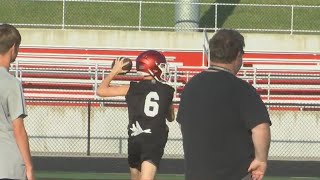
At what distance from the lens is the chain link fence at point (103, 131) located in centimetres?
2038

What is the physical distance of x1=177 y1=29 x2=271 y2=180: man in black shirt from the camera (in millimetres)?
5723

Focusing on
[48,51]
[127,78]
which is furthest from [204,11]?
[127,78]

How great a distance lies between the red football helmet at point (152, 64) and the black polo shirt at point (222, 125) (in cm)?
308

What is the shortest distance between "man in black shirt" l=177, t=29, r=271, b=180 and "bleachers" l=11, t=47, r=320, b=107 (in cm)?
1583

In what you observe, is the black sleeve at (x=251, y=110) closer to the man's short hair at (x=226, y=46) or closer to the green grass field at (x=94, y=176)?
the man's short hair at (x=226, y=46)

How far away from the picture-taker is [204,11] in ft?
119

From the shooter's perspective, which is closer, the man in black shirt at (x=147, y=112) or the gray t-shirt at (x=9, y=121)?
the gray t-shirt at (x=9, y=121)

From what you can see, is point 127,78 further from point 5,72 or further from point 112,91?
point 5,72

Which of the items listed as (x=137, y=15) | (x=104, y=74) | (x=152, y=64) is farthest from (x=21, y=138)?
(x=137, y=15)

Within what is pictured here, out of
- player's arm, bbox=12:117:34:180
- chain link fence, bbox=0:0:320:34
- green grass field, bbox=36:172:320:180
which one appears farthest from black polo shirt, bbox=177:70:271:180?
chain link fence, bbox=0:0:320:34

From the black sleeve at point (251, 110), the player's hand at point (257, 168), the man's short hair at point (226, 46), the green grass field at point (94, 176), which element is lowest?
the green grass field at point (94, 176)

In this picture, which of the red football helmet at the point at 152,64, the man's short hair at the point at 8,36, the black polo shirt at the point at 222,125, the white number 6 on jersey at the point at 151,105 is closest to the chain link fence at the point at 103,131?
the white number 6 on jersey at the point at 151,105

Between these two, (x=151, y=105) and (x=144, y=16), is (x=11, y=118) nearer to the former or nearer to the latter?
(x=151, y=105)

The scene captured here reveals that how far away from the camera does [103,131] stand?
20859mm
